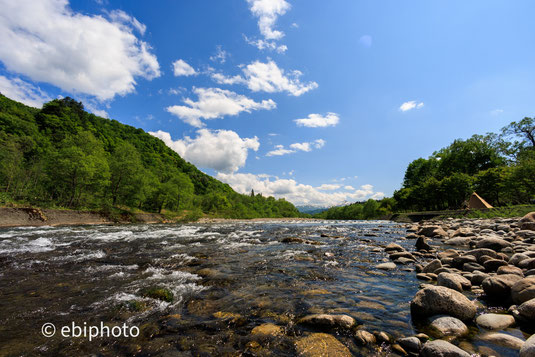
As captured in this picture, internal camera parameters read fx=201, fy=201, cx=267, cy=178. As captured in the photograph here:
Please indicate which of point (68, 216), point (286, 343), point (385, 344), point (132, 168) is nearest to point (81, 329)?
point (286, 343)

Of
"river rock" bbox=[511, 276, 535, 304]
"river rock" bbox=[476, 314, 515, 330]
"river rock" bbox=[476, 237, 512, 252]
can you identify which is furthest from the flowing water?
"river rock" bbox=[476, 237, 512, 252]

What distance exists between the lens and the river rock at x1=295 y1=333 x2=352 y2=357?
316cm

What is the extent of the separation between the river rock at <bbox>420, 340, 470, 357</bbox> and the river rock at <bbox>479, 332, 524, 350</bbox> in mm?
1004

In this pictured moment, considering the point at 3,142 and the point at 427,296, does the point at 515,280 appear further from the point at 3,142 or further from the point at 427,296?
the point at 3,142

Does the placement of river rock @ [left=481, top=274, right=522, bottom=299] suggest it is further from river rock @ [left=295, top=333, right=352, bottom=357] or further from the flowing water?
river rock @ [left=295, top=333, right=352, bottom=357]

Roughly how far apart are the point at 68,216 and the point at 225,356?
1461 inches

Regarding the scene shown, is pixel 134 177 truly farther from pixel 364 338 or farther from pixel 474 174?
pixel 474 174

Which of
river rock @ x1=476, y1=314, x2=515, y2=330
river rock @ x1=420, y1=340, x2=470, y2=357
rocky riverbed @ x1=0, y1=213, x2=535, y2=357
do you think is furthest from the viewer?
river rock @ x1=476, y1=314, x2=515, y2=330

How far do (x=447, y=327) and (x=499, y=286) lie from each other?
98.5 inches

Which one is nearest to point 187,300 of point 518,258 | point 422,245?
point 518,258

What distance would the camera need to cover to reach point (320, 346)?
3.34 metres

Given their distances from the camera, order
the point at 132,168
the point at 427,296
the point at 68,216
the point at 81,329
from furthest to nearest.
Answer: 1. the point at 132,168
2. the point at 68,216
3. the point at 427,296
4. the point at 81,329

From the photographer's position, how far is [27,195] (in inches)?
1225

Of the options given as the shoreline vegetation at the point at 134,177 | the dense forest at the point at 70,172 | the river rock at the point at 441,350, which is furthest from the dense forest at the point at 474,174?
the dense forest at the point at 70,172
